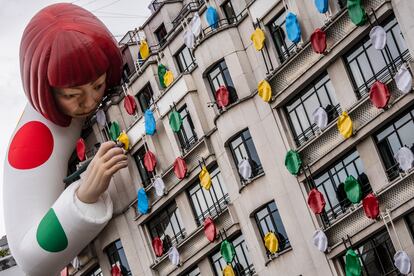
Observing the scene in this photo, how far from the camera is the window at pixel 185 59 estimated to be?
40847 mm

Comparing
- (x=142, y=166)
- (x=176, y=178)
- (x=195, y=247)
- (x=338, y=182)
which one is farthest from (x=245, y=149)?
(x=142, y=166)

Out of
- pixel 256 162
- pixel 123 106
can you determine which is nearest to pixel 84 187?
pixel 123 106

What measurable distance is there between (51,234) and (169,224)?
4.30m

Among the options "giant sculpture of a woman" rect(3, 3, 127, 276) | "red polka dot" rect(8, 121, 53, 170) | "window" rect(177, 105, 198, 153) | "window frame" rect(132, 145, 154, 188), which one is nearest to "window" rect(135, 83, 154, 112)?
"giant sculpture of a woman" rect(3, 3, 127, 276)

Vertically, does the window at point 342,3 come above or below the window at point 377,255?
above

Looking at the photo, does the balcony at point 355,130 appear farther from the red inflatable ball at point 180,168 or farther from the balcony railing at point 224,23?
the red inflatable ball at point 180,168

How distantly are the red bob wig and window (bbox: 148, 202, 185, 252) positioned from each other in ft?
17.3

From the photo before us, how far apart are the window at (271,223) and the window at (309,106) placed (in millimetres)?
2389

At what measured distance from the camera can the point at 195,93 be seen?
4025cm

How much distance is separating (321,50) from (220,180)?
6989mm

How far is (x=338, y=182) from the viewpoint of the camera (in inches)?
1388

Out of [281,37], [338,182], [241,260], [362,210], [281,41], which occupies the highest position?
[281,37]

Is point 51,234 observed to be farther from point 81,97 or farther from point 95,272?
point 81,97

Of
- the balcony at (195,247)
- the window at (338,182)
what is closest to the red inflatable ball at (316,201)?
the window at (338,182)
